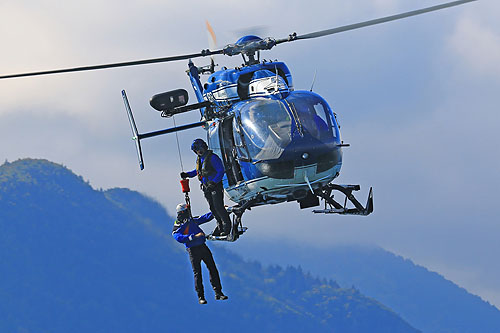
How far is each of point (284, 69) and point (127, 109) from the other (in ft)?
18.1

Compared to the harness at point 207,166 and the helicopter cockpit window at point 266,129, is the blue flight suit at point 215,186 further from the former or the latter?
the helicopter cockpit window at point 266,129

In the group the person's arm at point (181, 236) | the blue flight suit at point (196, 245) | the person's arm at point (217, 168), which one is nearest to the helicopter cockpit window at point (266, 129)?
the person's arm at point (217, 168)

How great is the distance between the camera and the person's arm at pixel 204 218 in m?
27.3

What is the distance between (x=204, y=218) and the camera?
27.5 metres

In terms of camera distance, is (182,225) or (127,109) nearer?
(182,225)

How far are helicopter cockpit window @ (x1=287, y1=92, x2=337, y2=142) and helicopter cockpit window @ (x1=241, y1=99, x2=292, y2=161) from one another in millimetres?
463

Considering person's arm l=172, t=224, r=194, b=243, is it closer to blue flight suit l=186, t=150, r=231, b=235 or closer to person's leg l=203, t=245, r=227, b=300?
person's leg l=203, t=245, r=227, b=300

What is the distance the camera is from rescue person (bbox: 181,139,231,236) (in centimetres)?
2759

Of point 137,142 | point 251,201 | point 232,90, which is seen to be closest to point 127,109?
point 137,142

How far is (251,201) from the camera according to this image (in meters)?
28.0

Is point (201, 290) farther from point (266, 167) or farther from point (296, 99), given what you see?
point (296, 99)

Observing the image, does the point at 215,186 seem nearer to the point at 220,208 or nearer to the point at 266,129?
the point at 220,208

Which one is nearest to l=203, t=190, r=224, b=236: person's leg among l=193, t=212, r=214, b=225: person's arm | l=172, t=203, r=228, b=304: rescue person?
l=193, t=212, r=214, b=225: person's arm

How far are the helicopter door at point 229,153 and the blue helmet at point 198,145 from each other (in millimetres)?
937
